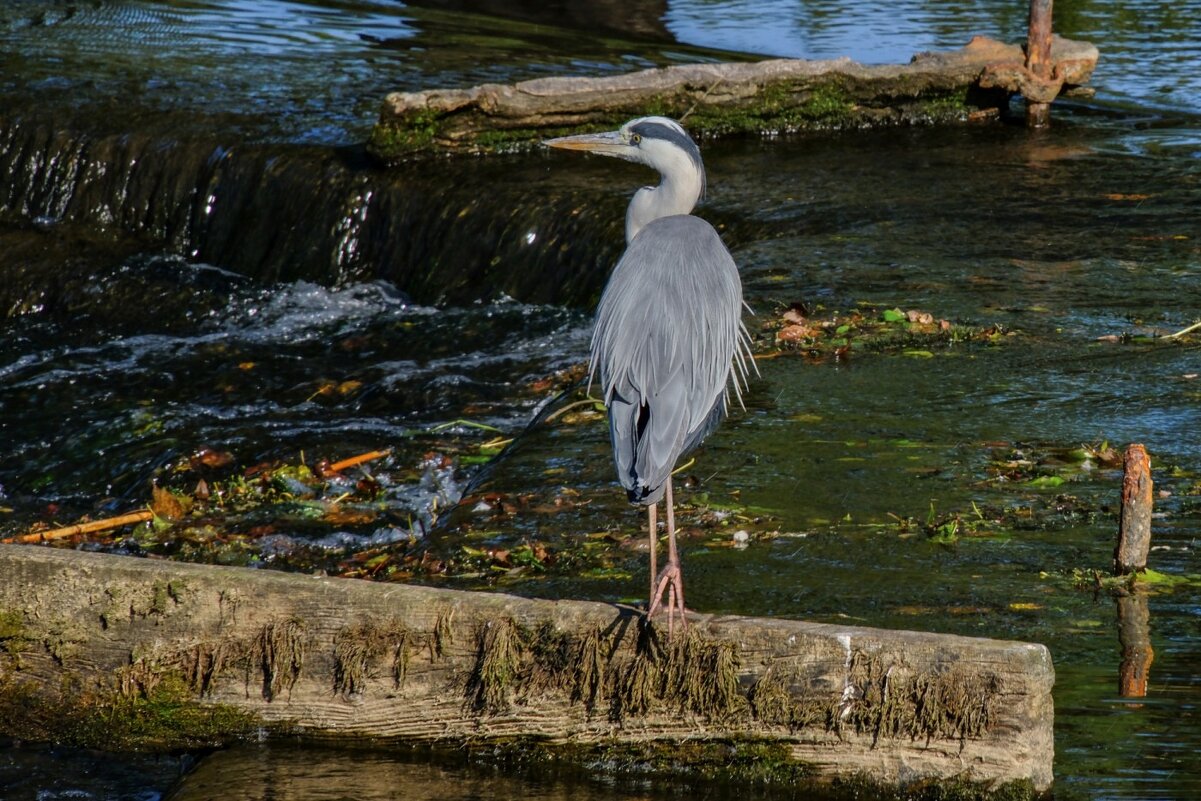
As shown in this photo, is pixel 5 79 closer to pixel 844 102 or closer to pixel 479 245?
pixel 479 245

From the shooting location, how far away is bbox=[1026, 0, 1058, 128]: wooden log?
11062mm

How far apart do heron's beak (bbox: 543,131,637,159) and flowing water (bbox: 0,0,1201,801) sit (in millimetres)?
1268

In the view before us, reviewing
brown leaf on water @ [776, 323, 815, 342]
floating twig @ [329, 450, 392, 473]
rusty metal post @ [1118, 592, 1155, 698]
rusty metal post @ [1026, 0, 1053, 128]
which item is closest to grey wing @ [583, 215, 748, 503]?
rusty metal post @ [1118, 592, 1155, 698]

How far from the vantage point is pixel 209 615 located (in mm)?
4125

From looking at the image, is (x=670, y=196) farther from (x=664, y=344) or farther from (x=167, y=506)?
(x=167, y=506)

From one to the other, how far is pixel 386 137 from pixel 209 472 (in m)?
4.21

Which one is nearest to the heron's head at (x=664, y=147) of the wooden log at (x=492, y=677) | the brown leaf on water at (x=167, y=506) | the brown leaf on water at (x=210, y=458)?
the wooden log at (x=492, y=677)

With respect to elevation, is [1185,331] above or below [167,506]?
above

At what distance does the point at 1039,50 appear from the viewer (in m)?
11.4

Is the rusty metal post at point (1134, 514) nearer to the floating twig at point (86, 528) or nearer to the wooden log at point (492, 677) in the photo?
the wooden log at point (492, 677)

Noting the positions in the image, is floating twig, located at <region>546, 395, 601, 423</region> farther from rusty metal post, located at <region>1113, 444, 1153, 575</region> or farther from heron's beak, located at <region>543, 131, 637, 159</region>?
rusty metal post, located at <region>1113, 444, 1153, 575</region>

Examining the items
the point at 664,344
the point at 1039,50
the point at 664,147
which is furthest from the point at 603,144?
the point at 1039,50

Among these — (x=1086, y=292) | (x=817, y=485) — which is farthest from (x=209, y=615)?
(x=1086, y=292)

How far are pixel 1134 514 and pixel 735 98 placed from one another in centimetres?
755
